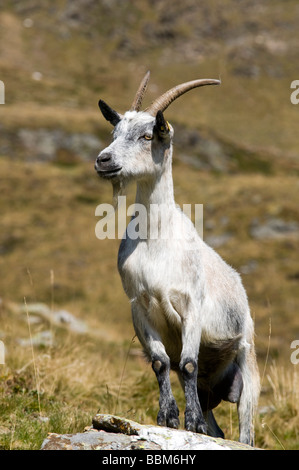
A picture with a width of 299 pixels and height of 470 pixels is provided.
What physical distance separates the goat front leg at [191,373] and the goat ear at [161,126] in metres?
1.87

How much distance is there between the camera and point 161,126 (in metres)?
6.19

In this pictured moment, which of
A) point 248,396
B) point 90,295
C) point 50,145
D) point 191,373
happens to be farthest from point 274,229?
point 191,373

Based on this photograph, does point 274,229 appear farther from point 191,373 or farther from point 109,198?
point 191,373

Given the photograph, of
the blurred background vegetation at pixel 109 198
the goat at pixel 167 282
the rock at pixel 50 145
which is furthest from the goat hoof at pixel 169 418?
the rock at pixel 50 145

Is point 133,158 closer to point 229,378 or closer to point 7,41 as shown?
point 229,378

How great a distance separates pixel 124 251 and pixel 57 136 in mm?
65118

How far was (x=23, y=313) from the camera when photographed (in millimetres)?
18891

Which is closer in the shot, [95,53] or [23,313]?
[23,313]

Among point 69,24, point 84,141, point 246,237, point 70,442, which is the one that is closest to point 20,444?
point 70,442

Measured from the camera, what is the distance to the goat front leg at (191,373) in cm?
576

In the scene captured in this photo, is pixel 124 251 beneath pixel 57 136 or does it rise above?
beneath

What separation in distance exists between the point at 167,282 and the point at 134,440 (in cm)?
166

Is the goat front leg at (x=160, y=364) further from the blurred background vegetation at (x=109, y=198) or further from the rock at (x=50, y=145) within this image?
the rock at (x=50, y=145)

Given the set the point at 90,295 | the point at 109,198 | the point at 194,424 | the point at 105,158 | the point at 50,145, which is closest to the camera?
the point at 194,424
